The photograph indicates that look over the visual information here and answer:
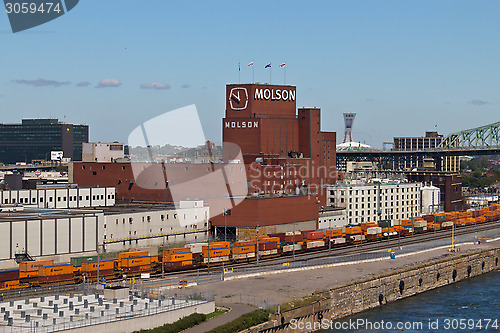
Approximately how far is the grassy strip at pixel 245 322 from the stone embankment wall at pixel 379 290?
500 mm

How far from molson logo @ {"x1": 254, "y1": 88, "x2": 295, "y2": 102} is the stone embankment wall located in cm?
5438

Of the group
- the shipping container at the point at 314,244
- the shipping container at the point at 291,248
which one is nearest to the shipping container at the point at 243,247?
the shipping container at the point at 291,248

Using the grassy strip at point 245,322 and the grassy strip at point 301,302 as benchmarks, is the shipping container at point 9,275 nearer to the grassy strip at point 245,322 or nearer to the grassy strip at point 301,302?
the grassy strip at point 245,322

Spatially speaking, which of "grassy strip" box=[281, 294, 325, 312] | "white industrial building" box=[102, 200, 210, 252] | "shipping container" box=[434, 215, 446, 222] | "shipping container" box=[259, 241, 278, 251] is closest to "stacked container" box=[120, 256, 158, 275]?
"white industrial building" box=[102, 200, 210, 252]

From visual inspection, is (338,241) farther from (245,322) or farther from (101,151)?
(245,322)

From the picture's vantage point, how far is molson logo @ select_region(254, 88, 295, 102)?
6038 inches

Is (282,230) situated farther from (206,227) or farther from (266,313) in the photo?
(266,313)

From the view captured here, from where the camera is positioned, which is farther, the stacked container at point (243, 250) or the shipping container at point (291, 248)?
the shipping container at point (291, 248)

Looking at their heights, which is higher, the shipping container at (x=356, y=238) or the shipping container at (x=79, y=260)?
the shipping container at (x=79, y=260)

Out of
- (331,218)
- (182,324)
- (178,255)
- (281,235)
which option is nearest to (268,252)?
(281,235)

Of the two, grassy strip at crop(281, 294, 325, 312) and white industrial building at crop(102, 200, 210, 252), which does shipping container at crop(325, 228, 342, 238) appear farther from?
grassy strip at crop(281, 294, 325, 312)

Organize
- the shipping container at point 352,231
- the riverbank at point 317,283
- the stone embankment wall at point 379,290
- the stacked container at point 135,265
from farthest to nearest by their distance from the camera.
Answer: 1. the shipping container at point 352,231
2. the stacked container at point 135,265
3. the riverbank at point 317,283
4. the stone embankment wall at point 379,290

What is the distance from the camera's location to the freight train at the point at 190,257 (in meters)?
80.3

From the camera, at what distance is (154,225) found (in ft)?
379
